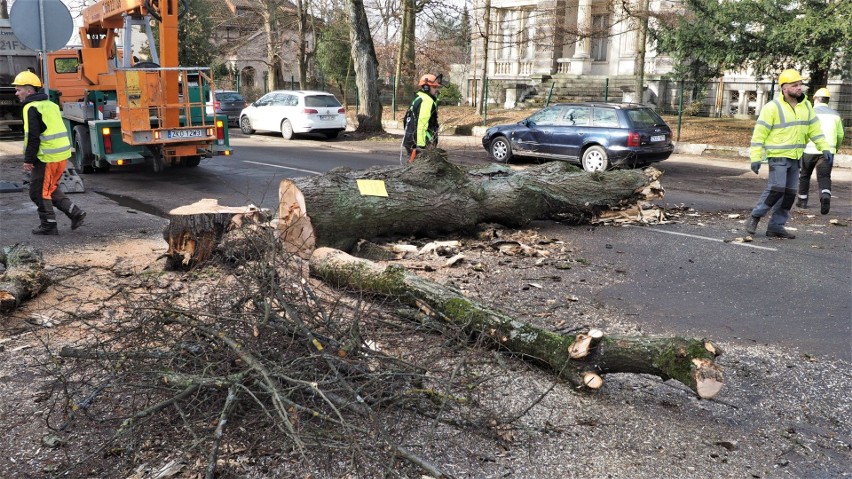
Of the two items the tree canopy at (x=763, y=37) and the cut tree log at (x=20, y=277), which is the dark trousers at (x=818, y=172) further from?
the cut tree log at (x=20, y=277)

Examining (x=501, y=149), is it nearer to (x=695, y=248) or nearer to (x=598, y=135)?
(x=598, y=135)

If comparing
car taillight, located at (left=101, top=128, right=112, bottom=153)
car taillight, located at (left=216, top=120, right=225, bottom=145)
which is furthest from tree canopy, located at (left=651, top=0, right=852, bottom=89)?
car taillight, located at (left=101, top=128, right=112, bottom=153)

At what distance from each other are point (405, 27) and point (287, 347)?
26.3 meters

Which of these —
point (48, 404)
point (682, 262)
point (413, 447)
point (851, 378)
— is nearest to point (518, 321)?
point (413, 447)

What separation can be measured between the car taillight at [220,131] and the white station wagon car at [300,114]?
9285 mm

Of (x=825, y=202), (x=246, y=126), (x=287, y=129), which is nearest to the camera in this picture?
(x=825, y=202)

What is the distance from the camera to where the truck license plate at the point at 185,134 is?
1203 cm

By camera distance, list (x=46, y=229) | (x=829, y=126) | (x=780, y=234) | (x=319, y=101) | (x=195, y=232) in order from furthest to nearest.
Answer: (x=319, y=101) → (x=829, y=126) → (x=780, y=234) → (x=46, y=229) → (x=195, y=232)

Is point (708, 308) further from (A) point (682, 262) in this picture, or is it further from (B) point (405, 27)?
(B) point (405, 27)

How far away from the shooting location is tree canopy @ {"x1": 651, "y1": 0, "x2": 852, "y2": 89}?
17.0 m

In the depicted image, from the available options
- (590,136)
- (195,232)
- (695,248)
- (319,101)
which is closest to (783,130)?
(695,248)

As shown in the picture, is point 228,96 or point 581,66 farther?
point 581,66

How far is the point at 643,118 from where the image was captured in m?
14.5

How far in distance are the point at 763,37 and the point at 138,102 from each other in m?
14.8
